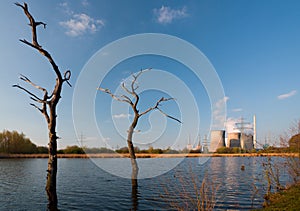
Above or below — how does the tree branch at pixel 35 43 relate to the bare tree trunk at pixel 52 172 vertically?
above

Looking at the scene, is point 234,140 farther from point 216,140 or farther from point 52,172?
point 52,172

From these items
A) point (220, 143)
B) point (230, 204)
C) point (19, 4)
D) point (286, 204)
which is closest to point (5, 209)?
point (19, 4)

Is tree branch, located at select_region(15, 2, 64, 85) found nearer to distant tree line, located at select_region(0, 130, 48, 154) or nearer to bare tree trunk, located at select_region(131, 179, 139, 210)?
bare tree trunk, located at select_region(131, 179, 139, 210)

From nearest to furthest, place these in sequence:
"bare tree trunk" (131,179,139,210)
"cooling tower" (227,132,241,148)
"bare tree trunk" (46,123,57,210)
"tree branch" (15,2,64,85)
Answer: "tree branch" (15,2,64,85)
"bare tree trunk" (46,123,57,210)
"bare tree trunk" (131,179,139,210)
"cooling tower" (227,132,241,148)

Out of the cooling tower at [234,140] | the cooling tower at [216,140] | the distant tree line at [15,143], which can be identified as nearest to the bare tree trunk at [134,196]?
the distant tree line at [15,143]

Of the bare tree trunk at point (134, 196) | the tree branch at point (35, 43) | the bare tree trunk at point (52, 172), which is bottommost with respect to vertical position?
the bare tree trunk at point (134, 196)

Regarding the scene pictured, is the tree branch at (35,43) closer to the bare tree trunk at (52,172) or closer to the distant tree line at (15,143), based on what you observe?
the bare tree trunk at (52,172)

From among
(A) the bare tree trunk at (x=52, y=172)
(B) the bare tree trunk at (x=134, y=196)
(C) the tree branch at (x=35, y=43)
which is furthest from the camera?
(B) the bare tree trunk at (x=134, y=196)

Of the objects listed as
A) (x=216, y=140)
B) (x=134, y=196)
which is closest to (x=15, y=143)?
(x=134, y=196)

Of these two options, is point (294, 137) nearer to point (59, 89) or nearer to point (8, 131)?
point (59, 89)

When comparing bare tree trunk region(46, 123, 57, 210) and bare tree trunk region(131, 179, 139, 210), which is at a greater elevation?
bare tree trunk region(46, 123, 57, 210)

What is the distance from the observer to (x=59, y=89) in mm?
11000

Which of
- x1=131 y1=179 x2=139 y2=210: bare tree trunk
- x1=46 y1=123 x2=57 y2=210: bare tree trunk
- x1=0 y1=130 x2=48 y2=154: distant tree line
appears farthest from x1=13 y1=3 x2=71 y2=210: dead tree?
x1=0 y1=130 x2=48 y2=154: distant tree line

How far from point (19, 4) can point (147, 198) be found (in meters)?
12.5
